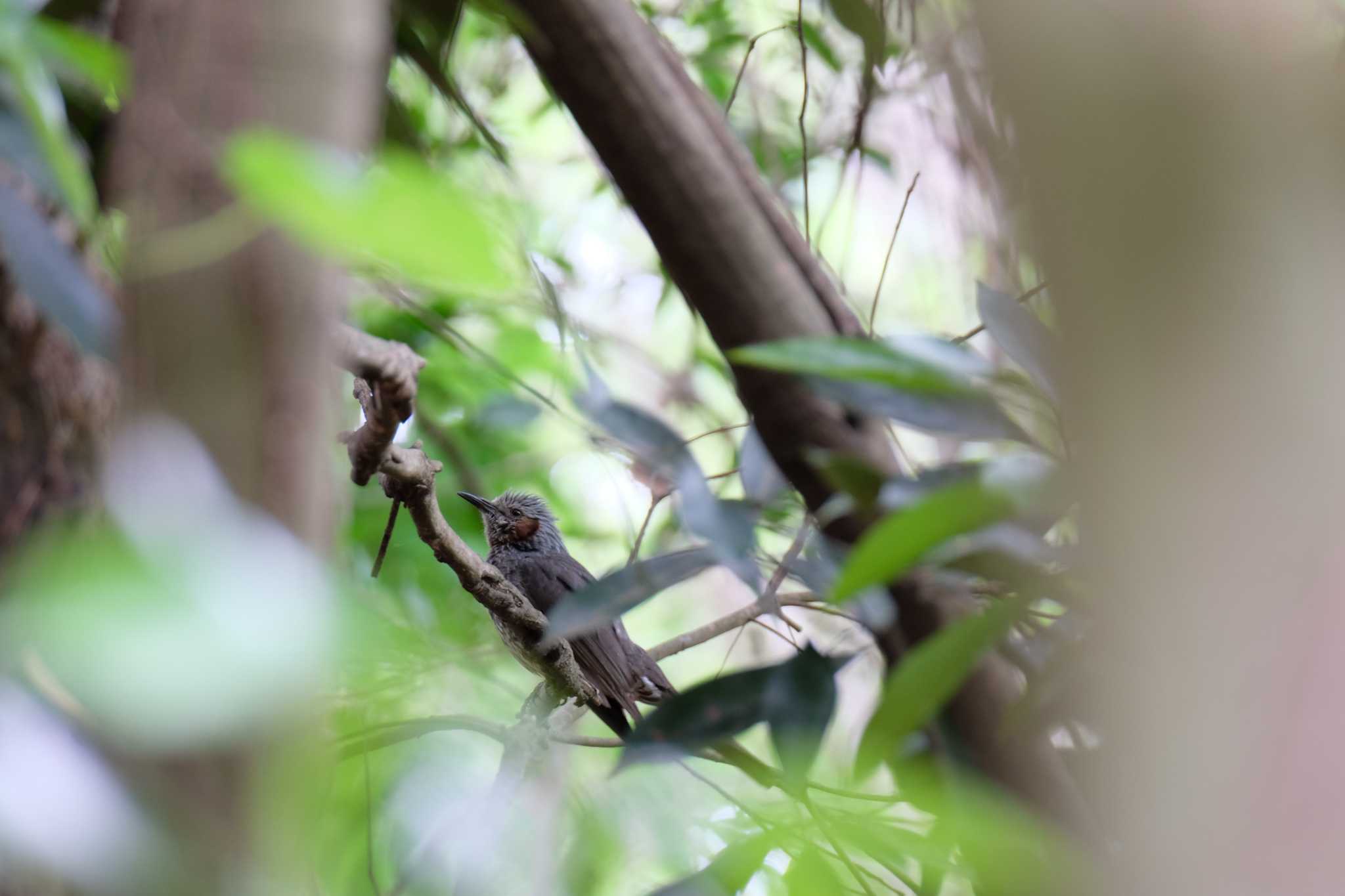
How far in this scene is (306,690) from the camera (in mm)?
414

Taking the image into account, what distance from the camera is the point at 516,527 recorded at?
105 inches

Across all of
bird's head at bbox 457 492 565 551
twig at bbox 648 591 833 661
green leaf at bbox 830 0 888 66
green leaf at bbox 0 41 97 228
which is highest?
green leaf at bbox 0 41 97 228

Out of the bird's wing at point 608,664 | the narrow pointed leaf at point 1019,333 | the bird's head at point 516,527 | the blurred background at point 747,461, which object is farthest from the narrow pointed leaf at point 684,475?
the bird's head at point 516,527

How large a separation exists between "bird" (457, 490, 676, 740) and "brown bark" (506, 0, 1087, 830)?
474 mm

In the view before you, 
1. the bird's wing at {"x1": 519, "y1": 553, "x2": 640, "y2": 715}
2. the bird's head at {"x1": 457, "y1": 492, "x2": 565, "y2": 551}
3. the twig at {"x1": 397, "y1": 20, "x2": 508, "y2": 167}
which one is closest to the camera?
the twig at {"x1": 397, "y1": 20, "x2": 508, "y2": 167}

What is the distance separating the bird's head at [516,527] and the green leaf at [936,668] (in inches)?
74.5

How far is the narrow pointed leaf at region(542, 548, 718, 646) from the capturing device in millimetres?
974

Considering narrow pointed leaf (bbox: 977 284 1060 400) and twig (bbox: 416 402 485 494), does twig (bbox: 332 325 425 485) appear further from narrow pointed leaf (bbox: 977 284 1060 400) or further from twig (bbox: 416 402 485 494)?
twig (bbox: 416 402 485 494)

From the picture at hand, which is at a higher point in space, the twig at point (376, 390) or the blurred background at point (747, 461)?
the blurred background at point (747, 461)

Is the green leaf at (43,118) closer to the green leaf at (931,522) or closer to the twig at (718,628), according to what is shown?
the green leaf at (931,522)

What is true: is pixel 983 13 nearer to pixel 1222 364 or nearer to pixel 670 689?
pixel 1222 364

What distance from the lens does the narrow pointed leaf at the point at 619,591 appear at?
0.97m

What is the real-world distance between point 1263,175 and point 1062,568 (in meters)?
0.38

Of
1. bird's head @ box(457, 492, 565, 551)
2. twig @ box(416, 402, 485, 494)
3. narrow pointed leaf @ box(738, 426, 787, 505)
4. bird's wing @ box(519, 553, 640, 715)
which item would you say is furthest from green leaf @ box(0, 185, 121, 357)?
bird's head @ box(457, 492, 565, 551)
